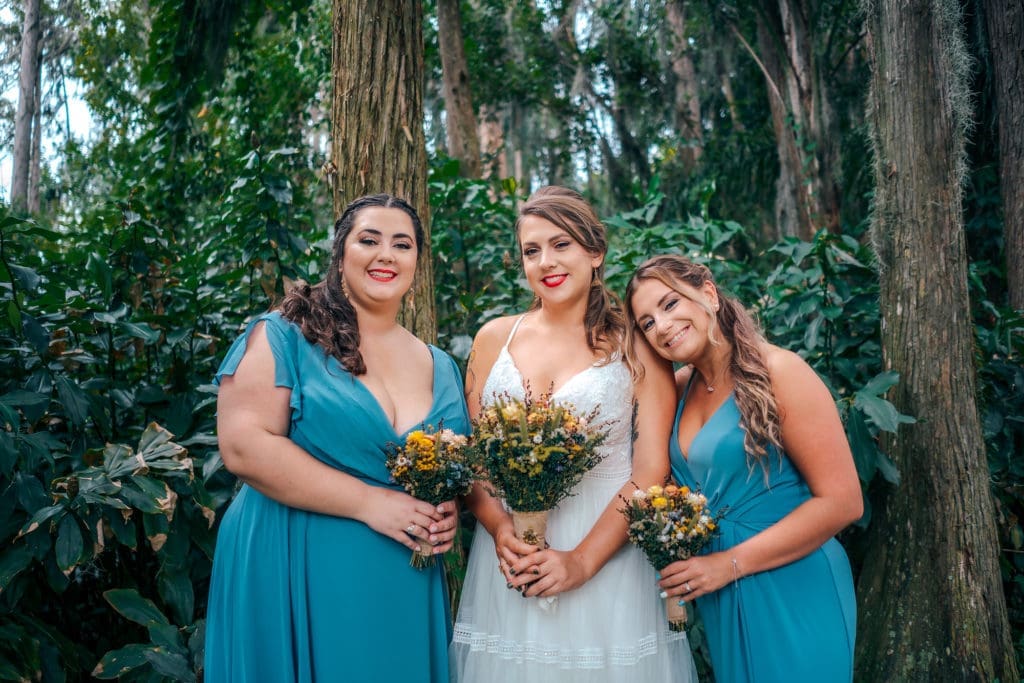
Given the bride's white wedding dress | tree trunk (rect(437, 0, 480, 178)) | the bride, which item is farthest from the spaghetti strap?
tree trunk (rect(437, 0, 480, 178))

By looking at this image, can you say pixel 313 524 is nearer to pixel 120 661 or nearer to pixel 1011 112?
pixel 120 661

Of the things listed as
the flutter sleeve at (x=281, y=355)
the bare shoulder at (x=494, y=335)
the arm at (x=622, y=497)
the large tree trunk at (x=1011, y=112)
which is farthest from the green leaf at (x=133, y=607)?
the large tree trunk at (x=1011, y=112)

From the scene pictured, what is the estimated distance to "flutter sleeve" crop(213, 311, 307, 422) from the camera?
7.36 ft

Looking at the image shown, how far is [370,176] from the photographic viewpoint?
10.3 ft

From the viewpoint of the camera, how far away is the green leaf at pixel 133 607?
2785 millimetres

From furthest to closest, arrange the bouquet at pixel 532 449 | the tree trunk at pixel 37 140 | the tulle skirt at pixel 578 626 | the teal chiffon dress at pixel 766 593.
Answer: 1. the tree trunk at pixel 37 140
2. the tulle skirt at pixel 578 626
3. the teal chiffon dress at pixel 766 593
4. the bouquet at pixel 532 449

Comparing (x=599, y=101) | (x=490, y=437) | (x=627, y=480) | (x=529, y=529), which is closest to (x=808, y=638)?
(x=627, y=480)

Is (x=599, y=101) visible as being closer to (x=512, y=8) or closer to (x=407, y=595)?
(x=512, y=8)

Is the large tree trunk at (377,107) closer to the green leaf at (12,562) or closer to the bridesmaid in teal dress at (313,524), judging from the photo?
the bridesmaid in teal dress at (313,524)

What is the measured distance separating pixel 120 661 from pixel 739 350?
246 cm

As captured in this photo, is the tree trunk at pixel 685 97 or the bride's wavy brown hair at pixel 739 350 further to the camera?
the tree trunk at pixel 685 97

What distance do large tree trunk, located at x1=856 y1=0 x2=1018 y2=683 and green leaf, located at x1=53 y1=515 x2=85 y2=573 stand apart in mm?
3369

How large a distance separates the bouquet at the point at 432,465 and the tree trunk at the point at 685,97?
10.8 meters

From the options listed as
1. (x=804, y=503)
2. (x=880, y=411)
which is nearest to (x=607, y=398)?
(x=804, y=503)
